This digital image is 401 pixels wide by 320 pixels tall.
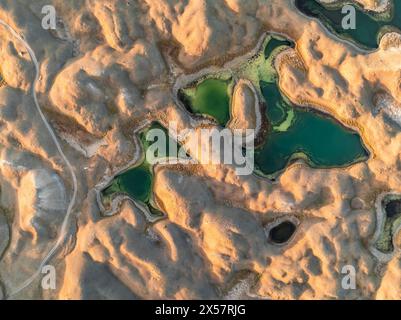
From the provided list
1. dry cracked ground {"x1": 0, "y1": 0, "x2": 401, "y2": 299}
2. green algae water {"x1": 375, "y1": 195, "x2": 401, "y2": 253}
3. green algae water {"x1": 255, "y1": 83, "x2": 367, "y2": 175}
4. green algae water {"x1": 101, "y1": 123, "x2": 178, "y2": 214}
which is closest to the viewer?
dry cracked ground {"x1": 0, "y1": 0, "x2": 401, "y2": 299}

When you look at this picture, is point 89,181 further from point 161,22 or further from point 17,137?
point 161,22

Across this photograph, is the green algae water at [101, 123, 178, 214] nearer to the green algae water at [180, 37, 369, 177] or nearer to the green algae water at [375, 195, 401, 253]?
the green algae water at [180, 37, 369, 177]

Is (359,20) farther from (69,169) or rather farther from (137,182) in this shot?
(69,169)

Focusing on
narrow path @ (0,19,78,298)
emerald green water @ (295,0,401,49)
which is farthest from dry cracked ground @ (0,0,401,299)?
emerald green water @ (295,0,401,49)

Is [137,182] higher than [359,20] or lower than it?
lower

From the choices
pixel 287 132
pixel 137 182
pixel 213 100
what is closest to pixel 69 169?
pixel 137 182
